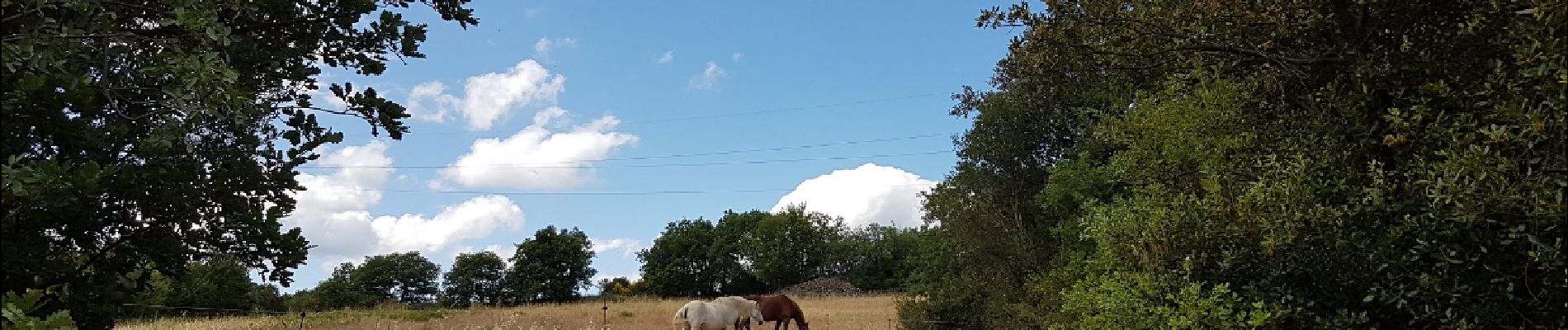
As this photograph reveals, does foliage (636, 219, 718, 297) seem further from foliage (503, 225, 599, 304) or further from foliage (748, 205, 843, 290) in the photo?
foliage (503, 225, 599, 304)

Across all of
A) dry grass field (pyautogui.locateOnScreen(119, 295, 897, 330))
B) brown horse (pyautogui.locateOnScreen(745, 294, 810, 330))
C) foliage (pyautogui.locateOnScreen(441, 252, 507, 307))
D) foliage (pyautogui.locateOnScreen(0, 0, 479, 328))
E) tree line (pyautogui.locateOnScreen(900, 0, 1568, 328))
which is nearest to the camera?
foliage (pyautogui.locateOnScreen(0, 0, 479, 328))

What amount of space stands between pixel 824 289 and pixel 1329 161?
226 feet

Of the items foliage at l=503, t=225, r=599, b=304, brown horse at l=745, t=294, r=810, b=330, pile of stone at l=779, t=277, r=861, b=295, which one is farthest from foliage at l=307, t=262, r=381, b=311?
brown horse at l=745, t=294, r=810, b=330

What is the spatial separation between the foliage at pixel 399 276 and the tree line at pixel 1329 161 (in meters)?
92.0

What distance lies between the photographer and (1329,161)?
26.1 feet

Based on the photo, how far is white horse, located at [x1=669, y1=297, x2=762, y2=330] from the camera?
20.9 metres

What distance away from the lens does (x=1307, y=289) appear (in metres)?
7.99

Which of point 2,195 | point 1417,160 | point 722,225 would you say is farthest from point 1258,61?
point 722,225

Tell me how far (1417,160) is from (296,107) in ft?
31.9

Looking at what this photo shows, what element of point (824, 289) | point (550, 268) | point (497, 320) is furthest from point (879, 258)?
point (497, 320)

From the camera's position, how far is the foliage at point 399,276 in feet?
297

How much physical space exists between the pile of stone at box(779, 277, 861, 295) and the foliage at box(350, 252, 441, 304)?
4240 centimetres

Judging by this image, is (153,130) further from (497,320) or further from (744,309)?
(497,320)

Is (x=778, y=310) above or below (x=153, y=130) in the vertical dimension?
below
